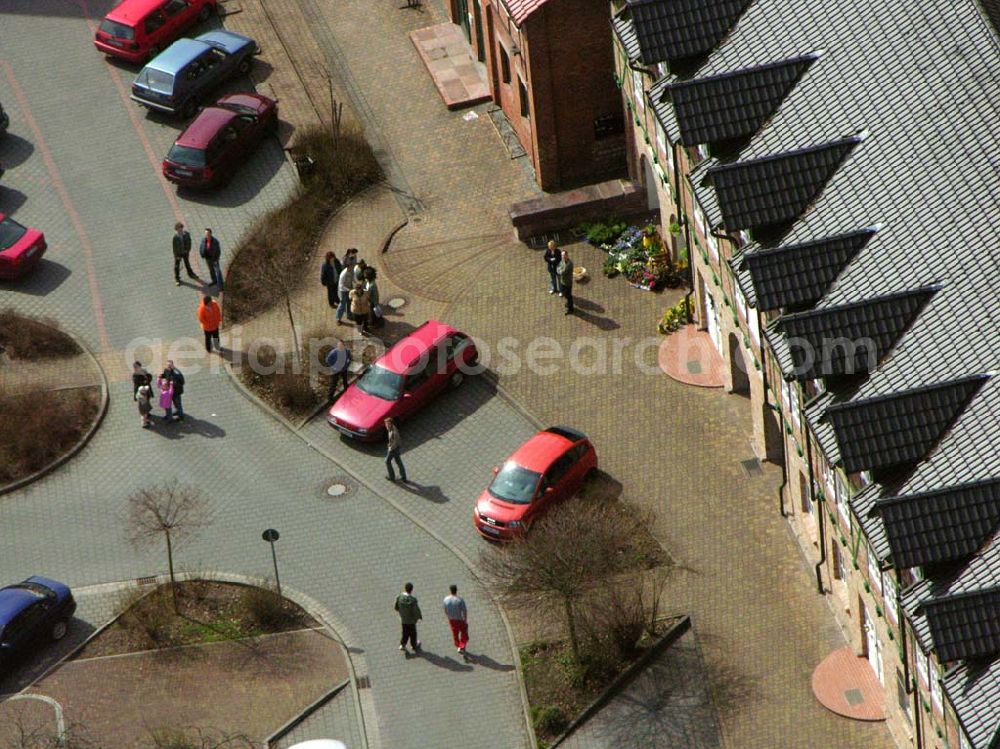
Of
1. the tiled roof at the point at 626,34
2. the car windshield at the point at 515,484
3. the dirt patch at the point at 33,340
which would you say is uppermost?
the tiled roof at the point at 626,34

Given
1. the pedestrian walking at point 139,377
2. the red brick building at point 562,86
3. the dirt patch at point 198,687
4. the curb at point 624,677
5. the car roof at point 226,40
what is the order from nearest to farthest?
1. the curb at point 624,677
2. the dirt patch at point 198,687
3. the pedestrian walking at point 139,377
4. the red brick building at point 562,86
5. the car roof at point 226,40

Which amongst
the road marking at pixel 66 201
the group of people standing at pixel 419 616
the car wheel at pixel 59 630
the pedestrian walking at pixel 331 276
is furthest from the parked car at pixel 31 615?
the pedestrian walking at pixel 331 276

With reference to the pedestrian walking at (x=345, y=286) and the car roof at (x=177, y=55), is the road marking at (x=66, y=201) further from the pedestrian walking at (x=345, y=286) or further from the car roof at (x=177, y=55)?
the pedestrian walking at (x=345, y=286)

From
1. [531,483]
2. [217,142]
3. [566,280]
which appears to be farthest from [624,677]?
[217,142]

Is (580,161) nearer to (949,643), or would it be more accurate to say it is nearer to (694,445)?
(694,445)

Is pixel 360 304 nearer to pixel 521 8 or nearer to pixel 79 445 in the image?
pixel 79 445

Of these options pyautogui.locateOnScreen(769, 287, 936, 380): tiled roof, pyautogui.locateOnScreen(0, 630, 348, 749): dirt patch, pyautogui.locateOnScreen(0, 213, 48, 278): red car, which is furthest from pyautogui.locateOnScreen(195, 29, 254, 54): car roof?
pyautogui.locateOnScreen(769, 287, 936, 380): tiled roof
